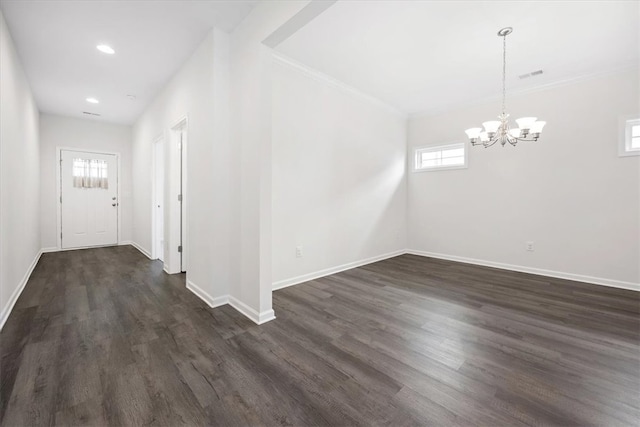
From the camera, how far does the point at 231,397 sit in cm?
150

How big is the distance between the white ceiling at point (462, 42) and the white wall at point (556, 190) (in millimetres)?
402

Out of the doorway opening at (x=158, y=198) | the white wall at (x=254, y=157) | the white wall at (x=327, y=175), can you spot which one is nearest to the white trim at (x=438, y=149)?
the white wall at (x=327, y=175)

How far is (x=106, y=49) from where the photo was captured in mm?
3133

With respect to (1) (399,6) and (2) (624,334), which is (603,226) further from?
(1) (399,6)

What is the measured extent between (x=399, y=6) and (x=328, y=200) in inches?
93.7

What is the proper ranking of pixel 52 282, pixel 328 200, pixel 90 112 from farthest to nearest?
pixel 90 112 < pixel 328 200 < pixel 52 282

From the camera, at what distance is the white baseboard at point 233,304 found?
7.95 feet

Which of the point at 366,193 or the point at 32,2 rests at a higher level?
the point at 32,2

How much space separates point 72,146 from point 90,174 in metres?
0.65

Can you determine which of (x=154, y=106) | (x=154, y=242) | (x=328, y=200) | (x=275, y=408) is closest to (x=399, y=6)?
(x=328, y=200)

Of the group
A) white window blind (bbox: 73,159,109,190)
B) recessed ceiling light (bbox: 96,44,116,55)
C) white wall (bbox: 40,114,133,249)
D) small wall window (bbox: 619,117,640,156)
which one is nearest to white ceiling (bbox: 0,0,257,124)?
recessed ceiling light (bbox: 96,44,116,55)

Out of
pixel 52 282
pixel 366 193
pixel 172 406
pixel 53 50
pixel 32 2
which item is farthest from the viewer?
pixel 366 193

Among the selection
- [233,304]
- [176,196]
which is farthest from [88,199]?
[233,304]

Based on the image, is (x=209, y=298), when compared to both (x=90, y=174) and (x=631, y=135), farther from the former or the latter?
(x=631, y=135)
